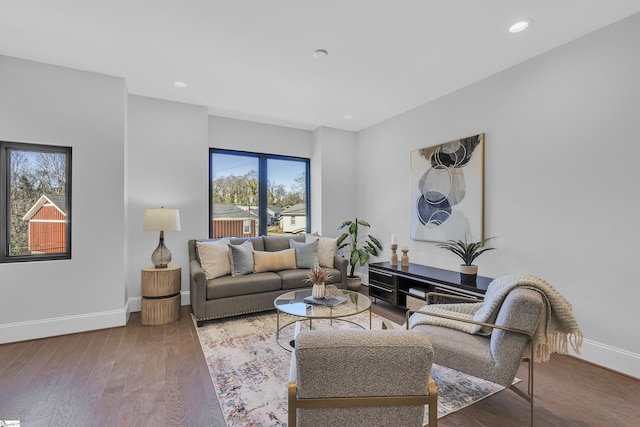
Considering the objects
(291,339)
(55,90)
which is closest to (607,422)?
(291,339)

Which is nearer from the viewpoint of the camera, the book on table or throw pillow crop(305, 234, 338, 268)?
the book on table

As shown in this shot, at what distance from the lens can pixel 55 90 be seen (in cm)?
317

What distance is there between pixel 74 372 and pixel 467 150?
455 centimetres

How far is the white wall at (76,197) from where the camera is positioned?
9.86 feet

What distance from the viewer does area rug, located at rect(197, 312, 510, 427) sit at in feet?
6.40

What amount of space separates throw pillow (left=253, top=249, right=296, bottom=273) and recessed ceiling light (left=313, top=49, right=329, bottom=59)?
2544 mm

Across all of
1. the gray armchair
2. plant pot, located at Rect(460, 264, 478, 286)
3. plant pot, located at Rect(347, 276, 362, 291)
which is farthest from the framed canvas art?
the gray armchair

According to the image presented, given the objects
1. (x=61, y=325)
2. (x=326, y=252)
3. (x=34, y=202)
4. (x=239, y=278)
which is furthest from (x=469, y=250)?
(x=34, y=202)

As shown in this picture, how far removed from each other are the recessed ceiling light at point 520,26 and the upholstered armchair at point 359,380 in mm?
2758

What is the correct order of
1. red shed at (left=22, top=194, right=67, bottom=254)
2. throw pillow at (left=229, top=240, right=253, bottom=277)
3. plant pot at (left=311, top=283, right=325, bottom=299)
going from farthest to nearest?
throw pillow at (left=229, top=240, right=253, bottom=277) < red shed at (left=22, top=194, right=67, bottom=254) < plant pot at (left=311, top=283, right=325, bottom=299)

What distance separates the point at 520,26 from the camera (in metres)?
2.48

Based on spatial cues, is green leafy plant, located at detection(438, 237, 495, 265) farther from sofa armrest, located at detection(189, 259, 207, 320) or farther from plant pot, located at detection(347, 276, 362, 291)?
sofa armrest, located at detection(189, 259, 207, 320)

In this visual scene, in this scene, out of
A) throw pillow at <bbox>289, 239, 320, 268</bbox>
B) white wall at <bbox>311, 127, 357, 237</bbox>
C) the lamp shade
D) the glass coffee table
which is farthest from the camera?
white wall at <bbox>311, 127, 357, 237</bbox>

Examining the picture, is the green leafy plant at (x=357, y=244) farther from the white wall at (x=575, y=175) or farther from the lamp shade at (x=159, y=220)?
the lamp shade at (x=159, y=220)
